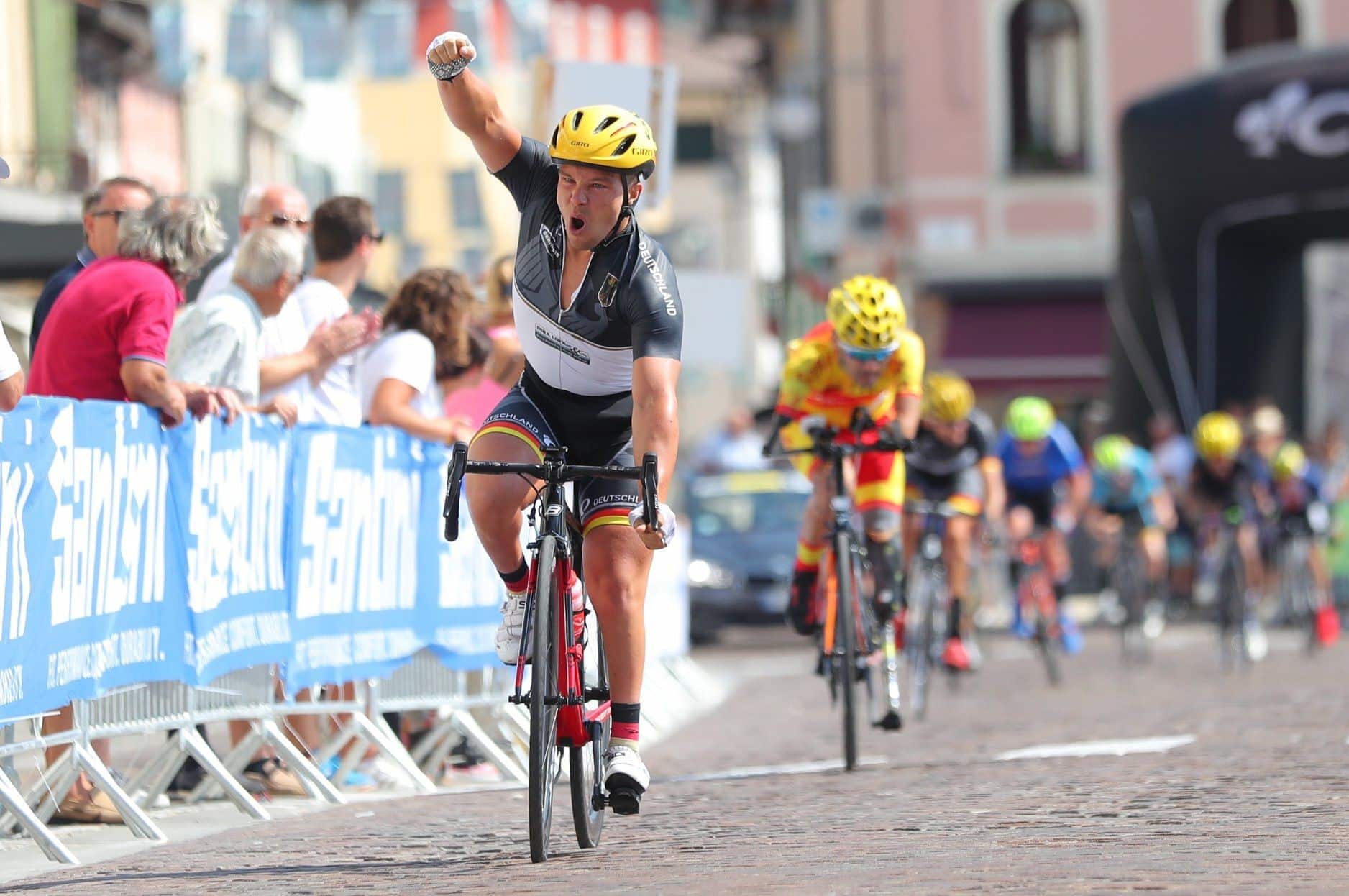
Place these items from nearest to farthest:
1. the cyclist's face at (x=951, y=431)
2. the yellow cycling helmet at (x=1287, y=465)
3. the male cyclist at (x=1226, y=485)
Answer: the cyclist's face at (x=951, y=431) → the male cyclist at (x=1226, y=485) → the yellow cycling helmet at (x=1287, y=465)

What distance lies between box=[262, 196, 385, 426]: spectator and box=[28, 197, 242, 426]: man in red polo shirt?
1.02 metres

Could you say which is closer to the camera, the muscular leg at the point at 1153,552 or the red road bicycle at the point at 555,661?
the red road bicycle at the point at 555,661

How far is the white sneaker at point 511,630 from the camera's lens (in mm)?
7176

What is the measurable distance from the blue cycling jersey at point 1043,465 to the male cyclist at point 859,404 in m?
6.37

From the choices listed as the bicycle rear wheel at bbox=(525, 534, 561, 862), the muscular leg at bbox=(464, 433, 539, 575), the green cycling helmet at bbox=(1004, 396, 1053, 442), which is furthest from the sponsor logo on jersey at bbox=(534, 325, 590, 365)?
the green cycling helmet at bbox=(1004, 396, 1053, 442)

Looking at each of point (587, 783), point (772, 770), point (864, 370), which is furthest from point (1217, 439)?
point (587, 783)

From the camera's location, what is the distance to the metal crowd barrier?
8.01 meters

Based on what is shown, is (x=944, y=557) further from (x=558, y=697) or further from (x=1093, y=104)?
(x=1093, y=104)

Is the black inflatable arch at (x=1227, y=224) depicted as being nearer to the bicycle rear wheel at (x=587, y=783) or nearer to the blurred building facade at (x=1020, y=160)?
the blurred building facade at (x=1020, y=160)

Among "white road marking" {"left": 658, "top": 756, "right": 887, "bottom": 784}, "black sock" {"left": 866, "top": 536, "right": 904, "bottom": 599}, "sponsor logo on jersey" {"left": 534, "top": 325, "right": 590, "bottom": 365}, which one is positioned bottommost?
"white road marking" {"left": 658, "top": 756, "right": 887, "bottom": 784}

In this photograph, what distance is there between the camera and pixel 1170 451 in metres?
26.1

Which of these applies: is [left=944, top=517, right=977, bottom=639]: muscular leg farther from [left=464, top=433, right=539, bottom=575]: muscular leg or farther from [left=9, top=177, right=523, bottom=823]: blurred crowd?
[left=464, top=433, right=539, bottom=575]: muscular leg

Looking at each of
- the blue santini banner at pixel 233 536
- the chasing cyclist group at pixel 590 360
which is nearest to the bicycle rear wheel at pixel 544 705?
the chasing cyclist group at pixel 590 360

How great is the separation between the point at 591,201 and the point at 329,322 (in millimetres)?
3014
